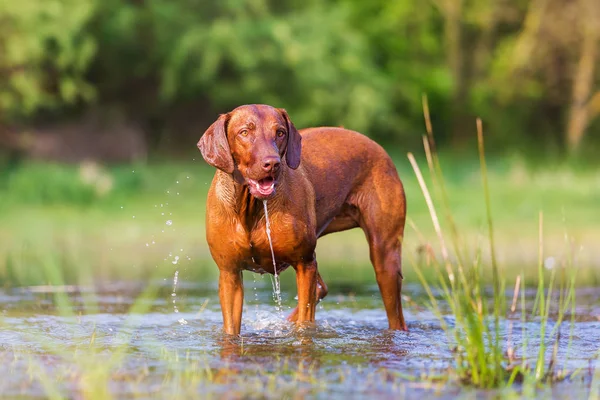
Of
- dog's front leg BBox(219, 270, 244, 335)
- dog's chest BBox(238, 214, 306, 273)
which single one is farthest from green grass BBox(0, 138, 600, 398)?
dog's chest BBox(238, 214, 306, 273)

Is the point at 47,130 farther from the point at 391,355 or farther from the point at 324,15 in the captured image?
the point at 391,355

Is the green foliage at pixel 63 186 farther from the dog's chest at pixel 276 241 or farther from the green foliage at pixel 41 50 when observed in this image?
the dog's chest at pixel 276 241

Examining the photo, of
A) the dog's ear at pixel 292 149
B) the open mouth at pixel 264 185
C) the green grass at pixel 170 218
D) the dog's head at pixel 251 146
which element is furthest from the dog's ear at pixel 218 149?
the green grass at pixel 170 218

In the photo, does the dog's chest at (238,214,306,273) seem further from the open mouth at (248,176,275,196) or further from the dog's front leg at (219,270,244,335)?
the open mouth at (248,176,275,196)

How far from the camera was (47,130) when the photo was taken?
22047mm

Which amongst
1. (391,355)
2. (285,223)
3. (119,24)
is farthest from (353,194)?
(119,24)

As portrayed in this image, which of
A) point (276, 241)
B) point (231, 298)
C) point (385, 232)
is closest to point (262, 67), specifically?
point (385, 232)

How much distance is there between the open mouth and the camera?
6.37m

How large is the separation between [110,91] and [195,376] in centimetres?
1862

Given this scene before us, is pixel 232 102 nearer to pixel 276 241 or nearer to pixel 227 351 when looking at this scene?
pixel 276 241

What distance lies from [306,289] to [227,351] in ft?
3.15

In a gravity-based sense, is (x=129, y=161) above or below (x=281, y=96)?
below

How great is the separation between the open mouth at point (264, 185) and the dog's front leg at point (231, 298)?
70cm

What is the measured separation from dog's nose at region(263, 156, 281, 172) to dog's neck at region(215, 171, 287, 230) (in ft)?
0.98
